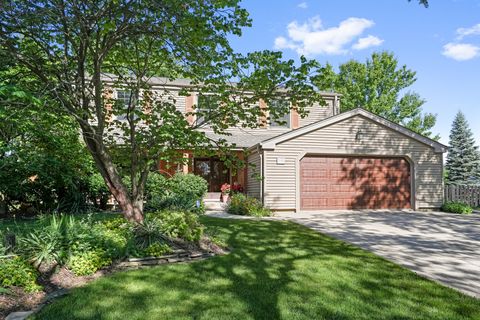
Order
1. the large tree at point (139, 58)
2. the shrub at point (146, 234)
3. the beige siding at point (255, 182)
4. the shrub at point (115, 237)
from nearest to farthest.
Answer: the shrub at point (115, 237), the large tree at point (139, 58), the shrub at point (146, 234), the beige siding at point (255, 182)

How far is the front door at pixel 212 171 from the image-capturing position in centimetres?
1877

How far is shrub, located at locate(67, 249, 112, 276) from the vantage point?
15.9 ft

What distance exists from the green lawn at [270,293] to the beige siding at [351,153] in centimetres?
762

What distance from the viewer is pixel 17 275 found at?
4211mm

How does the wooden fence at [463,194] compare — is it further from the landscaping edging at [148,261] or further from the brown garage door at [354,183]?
the landscaping edging at [148,261]

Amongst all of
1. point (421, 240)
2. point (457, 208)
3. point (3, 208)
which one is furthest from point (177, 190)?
point (457, 208)

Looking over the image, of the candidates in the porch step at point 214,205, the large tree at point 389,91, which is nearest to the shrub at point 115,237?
the porch step at point 214,205

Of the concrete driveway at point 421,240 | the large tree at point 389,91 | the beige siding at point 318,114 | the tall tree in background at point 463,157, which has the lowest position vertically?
the concrete driveway at point 421,240

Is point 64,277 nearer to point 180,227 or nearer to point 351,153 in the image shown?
point 180,227

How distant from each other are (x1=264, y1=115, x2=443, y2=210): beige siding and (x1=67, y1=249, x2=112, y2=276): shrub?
8933 millimetres

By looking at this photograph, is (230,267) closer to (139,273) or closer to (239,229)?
(139,273)

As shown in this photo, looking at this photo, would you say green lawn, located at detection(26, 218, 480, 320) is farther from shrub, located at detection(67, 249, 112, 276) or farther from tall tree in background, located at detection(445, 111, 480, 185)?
tall tree in background, located at detection(445, 111, 480, 185)

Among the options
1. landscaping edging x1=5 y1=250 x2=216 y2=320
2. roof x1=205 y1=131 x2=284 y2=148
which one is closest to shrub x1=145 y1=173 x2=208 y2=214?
roof x1=205 y1=131 x2=284 y2=148

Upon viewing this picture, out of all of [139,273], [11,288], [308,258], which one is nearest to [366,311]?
[308,258]
